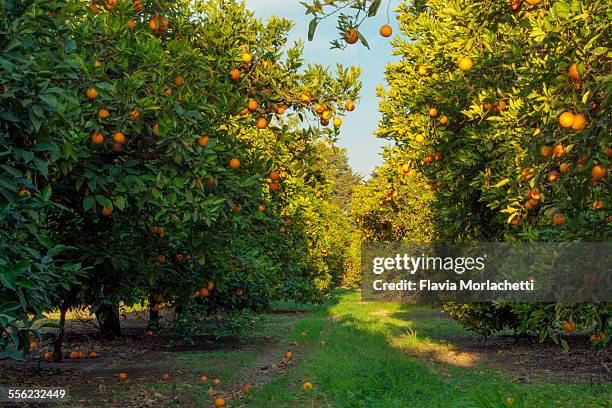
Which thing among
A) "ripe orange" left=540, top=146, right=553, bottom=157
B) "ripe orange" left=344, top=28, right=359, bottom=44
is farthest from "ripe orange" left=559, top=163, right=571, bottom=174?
"ripe orange" left=344, top=28, right=359, bottom=44

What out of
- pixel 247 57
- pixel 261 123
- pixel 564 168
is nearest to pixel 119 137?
pixel 261 123

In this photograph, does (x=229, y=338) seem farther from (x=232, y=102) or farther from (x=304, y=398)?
(x=232, y=102)

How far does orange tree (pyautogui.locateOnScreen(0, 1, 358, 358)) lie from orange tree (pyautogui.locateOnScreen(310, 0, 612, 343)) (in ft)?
8.27

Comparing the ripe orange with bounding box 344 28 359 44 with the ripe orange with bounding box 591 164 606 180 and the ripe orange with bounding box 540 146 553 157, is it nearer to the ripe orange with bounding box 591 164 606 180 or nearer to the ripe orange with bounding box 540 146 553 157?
the ripe orange with bounding box 591 164 606 180

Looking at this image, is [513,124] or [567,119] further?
[513,124]

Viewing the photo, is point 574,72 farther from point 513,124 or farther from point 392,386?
point 392,386

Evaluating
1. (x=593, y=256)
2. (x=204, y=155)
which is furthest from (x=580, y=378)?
(x=204, y=155)

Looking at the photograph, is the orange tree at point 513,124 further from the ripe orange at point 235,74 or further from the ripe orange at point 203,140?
the ripe orange at point 203,140

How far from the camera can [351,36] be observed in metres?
3.49

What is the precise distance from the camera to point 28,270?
171 inches

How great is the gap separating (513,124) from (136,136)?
15.0ft

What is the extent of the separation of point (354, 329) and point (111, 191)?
12369 millimetres

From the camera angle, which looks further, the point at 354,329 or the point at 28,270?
the point at 354,329

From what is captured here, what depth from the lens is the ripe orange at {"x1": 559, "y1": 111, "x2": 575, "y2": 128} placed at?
4.79 m
